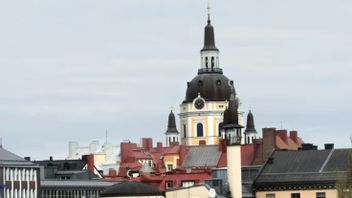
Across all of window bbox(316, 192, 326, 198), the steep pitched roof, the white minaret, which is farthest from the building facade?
window bbox(316, 192, 326, 198)

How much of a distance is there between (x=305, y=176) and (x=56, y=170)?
158 ft

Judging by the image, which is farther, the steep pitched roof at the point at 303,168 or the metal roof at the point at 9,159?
the metal roof at the point at 9,159

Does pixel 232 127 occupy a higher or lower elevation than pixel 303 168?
higher

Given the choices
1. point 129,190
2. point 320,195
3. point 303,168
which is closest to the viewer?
point 129,190

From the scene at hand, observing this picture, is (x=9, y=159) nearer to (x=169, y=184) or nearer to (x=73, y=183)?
(x=73, y=183)

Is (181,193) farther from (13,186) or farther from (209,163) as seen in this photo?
(209,163)

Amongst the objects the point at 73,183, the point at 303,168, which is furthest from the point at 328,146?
the point at 73,183

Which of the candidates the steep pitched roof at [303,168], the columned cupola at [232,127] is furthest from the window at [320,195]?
the columned cupola at [232,127]

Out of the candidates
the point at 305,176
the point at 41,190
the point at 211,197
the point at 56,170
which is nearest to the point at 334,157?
the point at 305,176

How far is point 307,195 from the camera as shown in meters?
157

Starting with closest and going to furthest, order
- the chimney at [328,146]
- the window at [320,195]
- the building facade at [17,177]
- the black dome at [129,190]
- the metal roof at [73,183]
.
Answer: the black dome at [129,190]
the window at [320,195]
the building facade at [17,177]
the metal roof at [73,183]
the chimney at [328,146]

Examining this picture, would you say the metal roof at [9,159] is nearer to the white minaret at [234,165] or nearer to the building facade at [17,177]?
the building facade at [17,177]

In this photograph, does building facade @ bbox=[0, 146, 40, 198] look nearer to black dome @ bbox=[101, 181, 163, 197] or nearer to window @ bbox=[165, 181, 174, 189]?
black dome @ bbox=[101, 181, 163, 197]

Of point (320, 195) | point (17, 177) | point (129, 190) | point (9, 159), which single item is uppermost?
point (9, 159)
